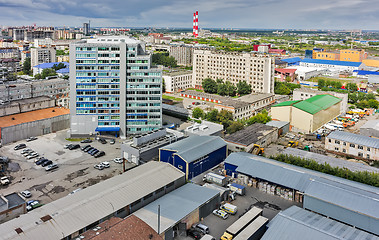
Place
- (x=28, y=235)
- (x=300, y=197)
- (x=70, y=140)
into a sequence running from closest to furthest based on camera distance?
1. (x=28, y=235)
2. (x=300, y=197)
3. (x=70, y=140)

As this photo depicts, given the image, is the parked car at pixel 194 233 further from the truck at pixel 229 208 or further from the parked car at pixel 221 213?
the truck at pixel 229 208

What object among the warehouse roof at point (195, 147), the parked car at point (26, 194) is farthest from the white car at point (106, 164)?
the parked car at point (26, 194)

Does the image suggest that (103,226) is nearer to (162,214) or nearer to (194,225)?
(162,214)

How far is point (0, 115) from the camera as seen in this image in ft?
121

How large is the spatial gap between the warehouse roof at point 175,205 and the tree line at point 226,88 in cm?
3880

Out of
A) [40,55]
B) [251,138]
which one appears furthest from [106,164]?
[40,55]

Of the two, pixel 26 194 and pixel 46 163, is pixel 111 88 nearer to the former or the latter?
pixel 46 163

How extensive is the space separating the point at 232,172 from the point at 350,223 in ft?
29.7

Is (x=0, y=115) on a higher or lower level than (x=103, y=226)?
higher

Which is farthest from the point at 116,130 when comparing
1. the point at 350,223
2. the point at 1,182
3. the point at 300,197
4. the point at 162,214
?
the point at 350,223

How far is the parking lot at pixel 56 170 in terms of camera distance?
77.3 ft

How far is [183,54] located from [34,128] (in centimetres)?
6477

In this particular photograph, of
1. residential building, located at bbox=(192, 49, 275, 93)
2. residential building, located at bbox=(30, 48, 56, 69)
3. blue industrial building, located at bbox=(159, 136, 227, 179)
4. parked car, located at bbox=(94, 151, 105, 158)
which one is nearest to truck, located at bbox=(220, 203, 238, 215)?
blue industrial building, located at bbox=(159, 136, 227, 179)

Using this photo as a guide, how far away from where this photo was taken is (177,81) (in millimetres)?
64062
